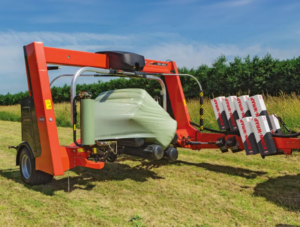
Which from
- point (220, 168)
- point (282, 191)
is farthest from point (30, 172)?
point (282, 191)

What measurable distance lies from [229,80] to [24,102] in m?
11.6

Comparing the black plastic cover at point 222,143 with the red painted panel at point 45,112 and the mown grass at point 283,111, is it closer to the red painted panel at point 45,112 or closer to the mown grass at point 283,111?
the red painted panel at point 45,112

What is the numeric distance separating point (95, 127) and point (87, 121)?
609 mm

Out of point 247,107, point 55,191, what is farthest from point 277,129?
point 55,191

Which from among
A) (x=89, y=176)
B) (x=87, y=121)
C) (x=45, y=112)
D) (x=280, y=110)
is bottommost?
(x=89, y=176)

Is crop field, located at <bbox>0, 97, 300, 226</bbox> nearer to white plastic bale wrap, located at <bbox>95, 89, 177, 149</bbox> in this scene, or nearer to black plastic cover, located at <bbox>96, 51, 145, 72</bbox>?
white plastic bale wrap, located at <bbox>95, 89, 177, 149</bbox>

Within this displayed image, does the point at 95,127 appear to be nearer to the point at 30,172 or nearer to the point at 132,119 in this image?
the point at 132,119

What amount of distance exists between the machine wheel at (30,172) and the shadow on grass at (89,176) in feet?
0.26

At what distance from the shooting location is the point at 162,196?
406 cm

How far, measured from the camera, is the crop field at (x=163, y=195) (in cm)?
331

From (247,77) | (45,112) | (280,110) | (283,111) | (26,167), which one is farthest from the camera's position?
(247,77)

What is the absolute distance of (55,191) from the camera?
435 cm

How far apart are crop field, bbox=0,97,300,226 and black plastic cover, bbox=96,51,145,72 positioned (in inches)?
75.5

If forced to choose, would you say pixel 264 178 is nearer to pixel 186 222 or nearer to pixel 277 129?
pixel 277 129
